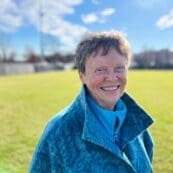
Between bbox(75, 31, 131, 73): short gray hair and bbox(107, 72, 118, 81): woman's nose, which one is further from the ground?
bbox(75, 31, 131, 73): short gray hair

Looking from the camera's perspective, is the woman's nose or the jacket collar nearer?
the jacket collar

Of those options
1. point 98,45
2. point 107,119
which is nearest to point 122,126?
point 107,119

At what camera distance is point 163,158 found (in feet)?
22.0

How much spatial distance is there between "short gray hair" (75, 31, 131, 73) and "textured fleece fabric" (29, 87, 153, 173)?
8.7 inches

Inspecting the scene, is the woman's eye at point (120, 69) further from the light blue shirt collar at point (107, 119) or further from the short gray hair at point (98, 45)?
the light blue shirt collar at point (107, 119)

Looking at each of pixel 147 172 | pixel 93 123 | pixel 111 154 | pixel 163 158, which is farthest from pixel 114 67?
Result: pixel 163 158

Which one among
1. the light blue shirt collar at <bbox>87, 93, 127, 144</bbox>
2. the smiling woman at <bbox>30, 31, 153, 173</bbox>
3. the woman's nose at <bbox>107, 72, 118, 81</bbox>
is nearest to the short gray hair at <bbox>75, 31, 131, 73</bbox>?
the smiling woman at <bbox>30, 31, 153, 173</bbox>

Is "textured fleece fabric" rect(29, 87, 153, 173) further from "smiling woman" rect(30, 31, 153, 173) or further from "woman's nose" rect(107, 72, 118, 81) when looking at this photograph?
A: "woman's nose" rect(107, 72, 118, 81)

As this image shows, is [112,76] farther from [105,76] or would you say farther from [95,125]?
[95,125]

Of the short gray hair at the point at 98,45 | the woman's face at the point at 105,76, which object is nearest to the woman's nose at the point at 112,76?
the woman's face at the point at 105,76

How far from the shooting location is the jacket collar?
2.46m

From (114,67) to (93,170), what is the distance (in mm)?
696

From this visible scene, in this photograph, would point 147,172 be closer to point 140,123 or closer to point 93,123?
point 140,123

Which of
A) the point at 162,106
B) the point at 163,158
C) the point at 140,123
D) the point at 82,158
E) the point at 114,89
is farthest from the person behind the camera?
the point at 162,106
